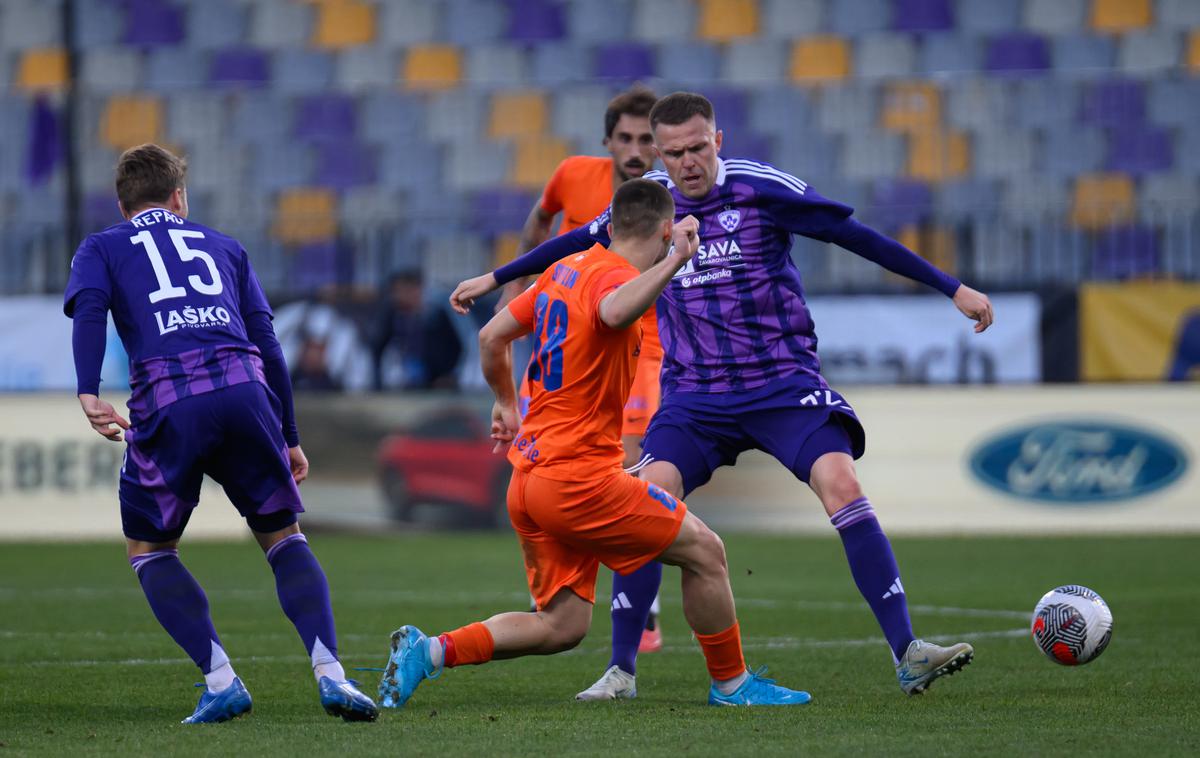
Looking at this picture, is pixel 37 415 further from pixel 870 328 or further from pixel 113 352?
pixel 870 328

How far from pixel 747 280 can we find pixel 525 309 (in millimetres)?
1153

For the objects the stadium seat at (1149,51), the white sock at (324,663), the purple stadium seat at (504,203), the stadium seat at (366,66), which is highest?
the stadium seat at (366,66)

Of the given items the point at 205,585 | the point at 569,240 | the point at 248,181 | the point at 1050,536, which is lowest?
the point at 1050,536

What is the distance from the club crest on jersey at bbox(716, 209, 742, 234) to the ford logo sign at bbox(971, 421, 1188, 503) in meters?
9.03

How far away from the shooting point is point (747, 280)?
6270 millimetres

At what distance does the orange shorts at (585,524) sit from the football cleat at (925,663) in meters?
0.99

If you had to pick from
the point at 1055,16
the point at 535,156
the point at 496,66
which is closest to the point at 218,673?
the point at 535,156

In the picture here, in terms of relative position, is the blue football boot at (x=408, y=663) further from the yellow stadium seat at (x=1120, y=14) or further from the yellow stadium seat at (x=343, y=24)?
the yellow stadium seat at (x=1120, y=14)

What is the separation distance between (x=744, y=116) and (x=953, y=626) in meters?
12.3

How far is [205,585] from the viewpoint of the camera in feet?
36.3

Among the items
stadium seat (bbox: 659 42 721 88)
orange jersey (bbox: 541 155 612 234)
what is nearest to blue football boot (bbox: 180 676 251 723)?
orange jersey (bbox: 541 155 612 234)

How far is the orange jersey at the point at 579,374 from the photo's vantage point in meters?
5.28

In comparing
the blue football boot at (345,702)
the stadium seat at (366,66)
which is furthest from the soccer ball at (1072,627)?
the stadium seat at (366,66)

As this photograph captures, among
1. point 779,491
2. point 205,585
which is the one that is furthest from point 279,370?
point 779,491
